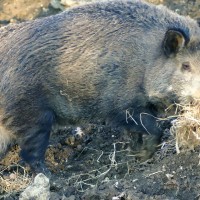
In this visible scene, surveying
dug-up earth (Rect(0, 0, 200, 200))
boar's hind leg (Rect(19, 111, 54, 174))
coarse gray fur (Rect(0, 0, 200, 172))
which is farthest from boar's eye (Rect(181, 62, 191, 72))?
boar's hind leg (Rect(19, 111, 54, 174))

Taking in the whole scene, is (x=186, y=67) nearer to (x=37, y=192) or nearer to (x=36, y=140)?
(x=36, y=140)

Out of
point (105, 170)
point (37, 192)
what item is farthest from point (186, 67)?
point (37, 192)

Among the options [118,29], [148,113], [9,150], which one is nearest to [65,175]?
[9,150]

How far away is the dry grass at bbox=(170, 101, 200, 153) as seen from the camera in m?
6.11

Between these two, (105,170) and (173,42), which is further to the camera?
(105,170)

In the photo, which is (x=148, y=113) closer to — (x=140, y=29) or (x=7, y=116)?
(x=140, y=29)

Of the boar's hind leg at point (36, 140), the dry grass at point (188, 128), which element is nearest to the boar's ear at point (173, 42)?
the dry grass at point (188, 128)

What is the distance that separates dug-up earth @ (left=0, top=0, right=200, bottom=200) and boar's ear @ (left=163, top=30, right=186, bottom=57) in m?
0.91

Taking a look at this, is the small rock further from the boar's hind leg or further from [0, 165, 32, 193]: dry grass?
the boar's hind leg

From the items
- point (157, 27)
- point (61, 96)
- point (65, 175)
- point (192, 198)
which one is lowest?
point (65, 175)

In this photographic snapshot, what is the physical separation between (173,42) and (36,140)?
5.63 feet

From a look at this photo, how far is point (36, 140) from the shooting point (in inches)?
255

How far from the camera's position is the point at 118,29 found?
21.1ft

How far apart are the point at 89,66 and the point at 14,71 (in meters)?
A: 0.76
